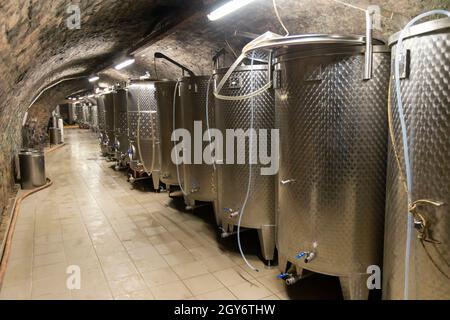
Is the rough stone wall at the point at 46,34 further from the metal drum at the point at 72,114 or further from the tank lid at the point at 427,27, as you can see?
the metal drum at the point at 72,114

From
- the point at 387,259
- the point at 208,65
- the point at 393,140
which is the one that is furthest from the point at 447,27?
the point at 208,65

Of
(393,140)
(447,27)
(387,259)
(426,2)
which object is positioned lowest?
(387,259)

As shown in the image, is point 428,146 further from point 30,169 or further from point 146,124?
point 30,169

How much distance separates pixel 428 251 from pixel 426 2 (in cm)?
179

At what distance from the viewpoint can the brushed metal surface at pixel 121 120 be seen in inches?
240

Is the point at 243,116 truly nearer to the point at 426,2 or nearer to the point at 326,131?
the point at 326,131

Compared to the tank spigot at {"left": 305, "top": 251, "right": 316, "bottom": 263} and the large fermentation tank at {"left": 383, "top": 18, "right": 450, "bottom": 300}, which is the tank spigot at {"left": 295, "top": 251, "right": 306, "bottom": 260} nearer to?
the tank spigot at {"left": 305, "top": 251, "right": 316, "bottom": 263}

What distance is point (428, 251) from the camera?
146cm

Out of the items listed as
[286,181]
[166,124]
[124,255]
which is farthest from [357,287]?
[166,124]

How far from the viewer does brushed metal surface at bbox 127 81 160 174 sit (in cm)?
530

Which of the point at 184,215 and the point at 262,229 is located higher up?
the point at 262,229
